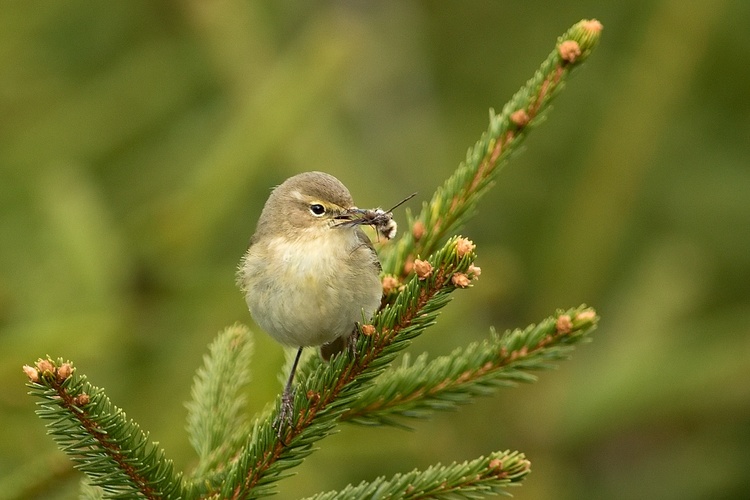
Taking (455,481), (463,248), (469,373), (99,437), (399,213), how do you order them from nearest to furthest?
(99,437) → (463,248) → (455,481) → (469,373) → (399,213)

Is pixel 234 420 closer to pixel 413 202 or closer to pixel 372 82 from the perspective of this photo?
pixel 413 202

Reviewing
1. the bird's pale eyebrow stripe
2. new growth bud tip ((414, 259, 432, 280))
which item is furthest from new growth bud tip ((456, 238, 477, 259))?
the bird's pale eyebrow stripe

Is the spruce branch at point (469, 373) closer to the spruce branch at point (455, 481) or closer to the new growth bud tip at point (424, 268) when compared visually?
the spruce branch at point (455, 481)

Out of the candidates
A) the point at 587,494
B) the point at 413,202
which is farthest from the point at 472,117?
the point at 587,494

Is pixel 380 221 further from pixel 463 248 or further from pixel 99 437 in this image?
pixel 99 437

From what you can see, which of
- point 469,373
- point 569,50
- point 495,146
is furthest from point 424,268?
point 569,50

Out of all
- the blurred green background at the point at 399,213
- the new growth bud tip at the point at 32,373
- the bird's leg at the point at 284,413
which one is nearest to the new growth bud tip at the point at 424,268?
the bird's leg at the point at 284,413
